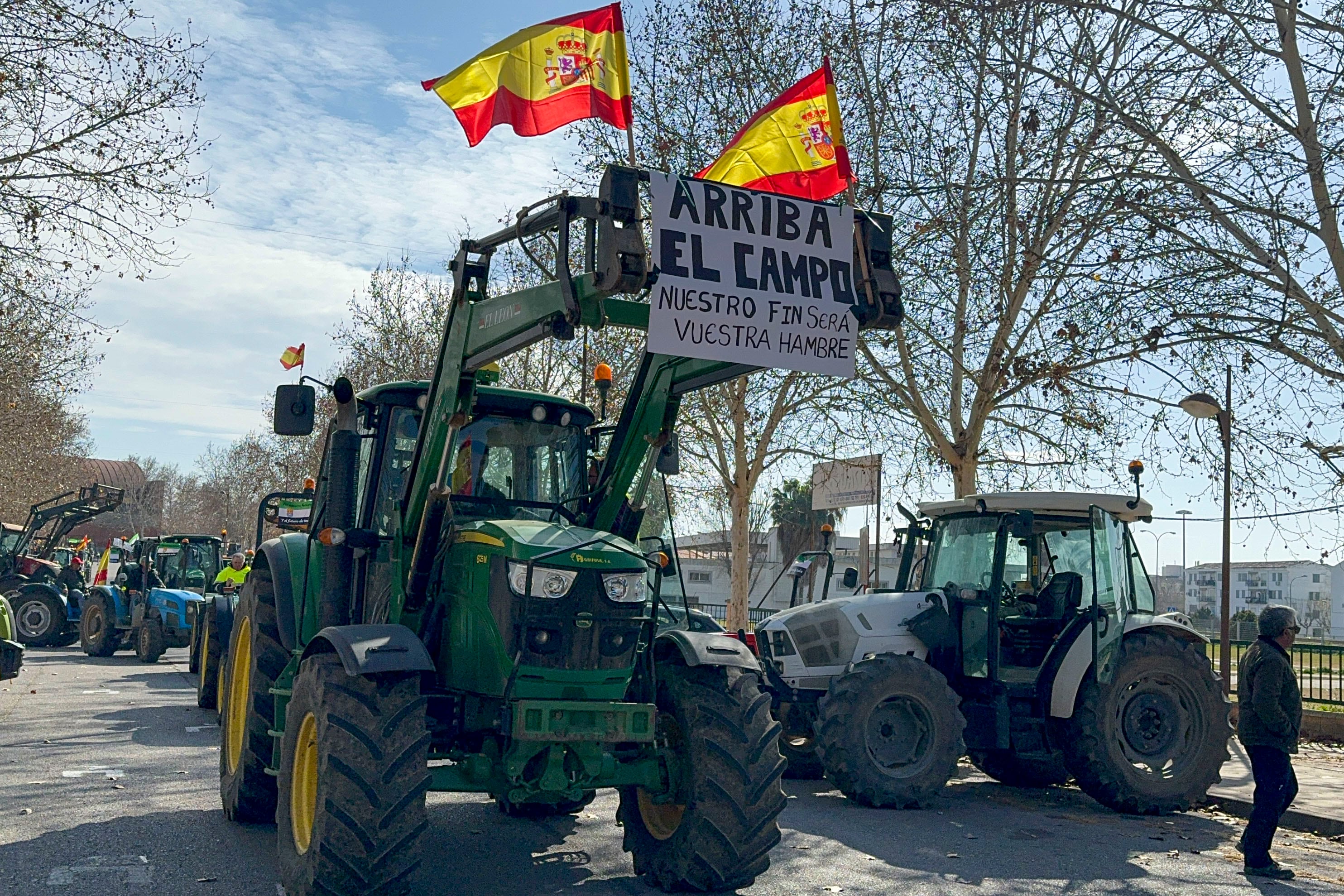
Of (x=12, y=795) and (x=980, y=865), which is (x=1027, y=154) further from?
(x=12, y=795)

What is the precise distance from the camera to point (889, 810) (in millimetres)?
9828

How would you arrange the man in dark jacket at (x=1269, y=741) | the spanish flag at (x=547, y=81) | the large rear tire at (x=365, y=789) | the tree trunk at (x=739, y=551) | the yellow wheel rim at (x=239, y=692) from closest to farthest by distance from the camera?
the large rear tire at (x=365, y=789) < the man in dark jacket at (x=1269, y=741) < the yellow wheel rim at (x=239, y=692) < the spanish flag at (x=547, y=81) < the tree trunk at (x=739, y=551)

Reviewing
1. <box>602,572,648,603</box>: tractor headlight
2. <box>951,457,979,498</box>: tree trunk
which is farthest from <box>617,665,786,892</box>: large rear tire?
<box>951,457,979,498</box>: tree trunk

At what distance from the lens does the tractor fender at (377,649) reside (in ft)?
19.3

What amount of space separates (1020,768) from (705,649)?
6.06 m

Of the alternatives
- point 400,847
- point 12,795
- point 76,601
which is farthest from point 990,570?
point 76,601

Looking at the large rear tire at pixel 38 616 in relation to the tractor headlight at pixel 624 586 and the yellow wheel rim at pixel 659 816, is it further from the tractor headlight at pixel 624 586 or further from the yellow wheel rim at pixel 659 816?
the tractor headlight at pixel 624 586

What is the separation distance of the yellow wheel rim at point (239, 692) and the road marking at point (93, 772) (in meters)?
1.31

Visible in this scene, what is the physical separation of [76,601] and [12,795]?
61.9ft

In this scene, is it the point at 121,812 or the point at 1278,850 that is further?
the point at 1278,850

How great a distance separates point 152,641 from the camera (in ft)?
72.5

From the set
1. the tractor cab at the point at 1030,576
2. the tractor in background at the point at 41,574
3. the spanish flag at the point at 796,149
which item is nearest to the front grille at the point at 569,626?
the spanish flag at the point at 796,149

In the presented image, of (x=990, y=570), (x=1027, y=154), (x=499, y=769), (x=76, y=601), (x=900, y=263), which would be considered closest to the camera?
(x=499, y=769)

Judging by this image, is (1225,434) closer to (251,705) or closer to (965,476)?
(965,476)
